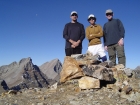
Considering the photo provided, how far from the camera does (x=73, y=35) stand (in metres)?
12.2

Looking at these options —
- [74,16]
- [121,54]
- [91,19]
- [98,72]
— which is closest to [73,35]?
[74,16]

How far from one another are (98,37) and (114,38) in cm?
103

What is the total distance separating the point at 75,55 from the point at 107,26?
285 centimetres

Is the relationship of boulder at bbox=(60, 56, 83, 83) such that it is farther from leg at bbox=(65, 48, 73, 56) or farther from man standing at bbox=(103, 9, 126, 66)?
man standing at bbox=(103, 9, 126, 66)

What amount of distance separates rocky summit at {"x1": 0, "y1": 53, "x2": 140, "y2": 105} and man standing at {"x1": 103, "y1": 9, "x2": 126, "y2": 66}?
94 cm

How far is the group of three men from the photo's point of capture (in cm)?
1176

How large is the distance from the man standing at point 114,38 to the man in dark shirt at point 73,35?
5.14ft

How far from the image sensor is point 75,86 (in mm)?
10289

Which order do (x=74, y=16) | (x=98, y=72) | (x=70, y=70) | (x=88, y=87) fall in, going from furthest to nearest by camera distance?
(x=74, y=16) → (x=70, y=70) → (x=88, y=87) → (x=98, y=72)

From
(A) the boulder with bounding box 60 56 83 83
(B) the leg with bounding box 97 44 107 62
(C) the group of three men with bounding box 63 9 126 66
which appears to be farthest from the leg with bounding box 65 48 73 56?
(B) the leg with bounding box 97 44 107 62

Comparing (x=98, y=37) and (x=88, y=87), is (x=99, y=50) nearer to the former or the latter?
(x=98, y=37)

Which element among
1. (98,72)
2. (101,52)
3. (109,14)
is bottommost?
(98,72)

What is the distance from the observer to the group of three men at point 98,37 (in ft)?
38.6

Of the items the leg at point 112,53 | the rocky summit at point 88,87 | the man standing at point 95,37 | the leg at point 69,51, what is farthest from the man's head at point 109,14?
the leg at point 69,51
